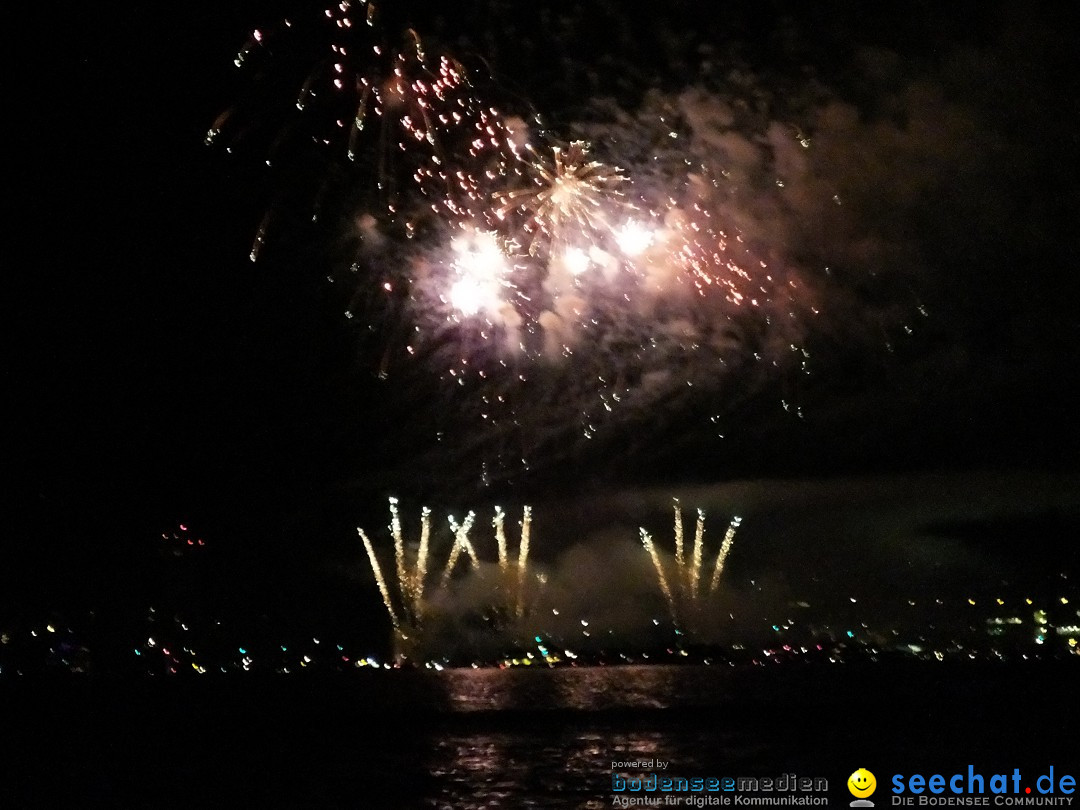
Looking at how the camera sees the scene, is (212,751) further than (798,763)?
Yes

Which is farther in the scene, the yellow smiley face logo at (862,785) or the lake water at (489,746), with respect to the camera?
the lake water at (489,746)

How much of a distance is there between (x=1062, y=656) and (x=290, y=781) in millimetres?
125485

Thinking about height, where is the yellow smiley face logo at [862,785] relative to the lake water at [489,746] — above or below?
above

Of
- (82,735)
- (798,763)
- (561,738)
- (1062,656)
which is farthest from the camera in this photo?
(1062,656)

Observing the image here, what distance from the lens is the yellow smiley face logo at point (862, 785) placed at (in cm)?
1861

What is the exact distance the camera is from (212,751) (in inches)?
1276

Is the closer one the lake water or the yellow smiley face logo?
the yellow smiley face logo

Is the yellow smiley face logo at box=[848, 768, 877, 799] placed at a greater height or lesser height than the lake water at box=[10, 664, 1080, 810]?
greater

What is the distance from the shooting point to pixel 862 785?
19.1 meters

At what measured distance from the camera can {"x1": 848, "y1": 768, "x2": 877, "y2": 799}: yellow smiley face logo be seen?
61.1 ft

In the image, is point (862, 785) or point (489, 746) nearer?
point (862, 785)

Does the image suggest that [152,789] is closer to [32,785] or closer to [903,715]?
[32,785]

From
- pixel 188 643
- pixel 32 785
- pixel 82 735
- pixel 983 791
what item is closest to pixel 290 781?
pixel 32 785

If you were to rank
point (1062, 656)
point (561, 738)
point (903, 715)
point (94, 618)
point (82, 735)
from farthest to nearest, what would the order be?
1. point (1062, 656)
2. point (94, 618)
3. point (903, 715)
4. point (82, 735)
5. point (561, 738)
